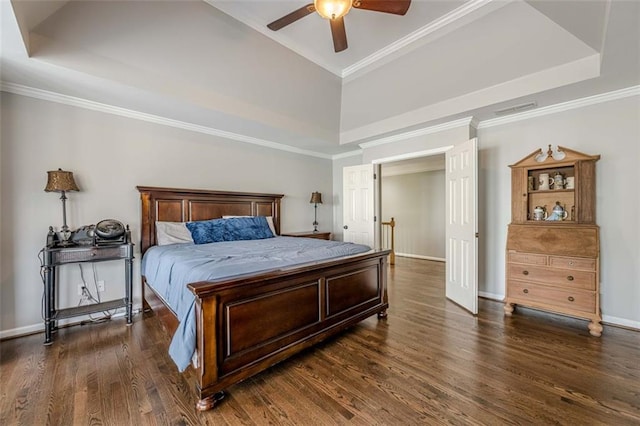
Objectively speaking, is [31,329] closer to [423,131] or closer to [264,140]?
[264,140]

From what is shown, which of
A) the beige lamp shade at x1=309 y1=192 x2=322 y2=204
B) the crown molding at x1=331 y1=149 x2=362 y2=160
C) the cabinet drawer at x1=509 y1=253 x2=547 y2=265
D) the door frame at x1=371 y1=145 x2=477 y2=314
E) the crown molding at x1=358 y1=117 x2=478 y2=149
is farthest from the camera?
the crown molding at x1=331 y1=149 x2=362 y2=160

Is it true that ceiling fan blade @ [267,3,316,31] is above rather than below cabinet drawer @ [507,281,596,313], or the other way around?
above

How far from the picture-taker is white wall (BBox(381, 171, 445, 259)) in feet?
22.3

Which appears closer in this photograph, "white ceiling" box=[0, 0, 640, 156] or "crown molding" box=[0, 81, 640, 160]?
"white ceiling" box=[0, 0, 640, 156]

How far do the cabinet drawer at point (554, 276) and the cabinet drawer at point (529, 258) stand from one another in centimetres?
5

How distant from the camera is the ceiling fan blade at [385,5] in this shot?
2.11 m

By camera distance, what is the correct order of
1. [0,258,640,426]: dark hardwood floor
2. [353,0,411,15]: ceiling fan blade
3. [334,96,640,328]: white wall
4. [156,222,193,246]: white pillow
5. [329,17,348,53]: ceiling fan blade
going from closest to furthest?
1. [0,258,640,426]: dark hardwood floor
2. [353,0,411,15]: ceiling fan blade
3. [329,17,348,53]: ceiling fan blade
4. [334,96,640,328]: white wall
5. [156,222,193,246]: white pillow

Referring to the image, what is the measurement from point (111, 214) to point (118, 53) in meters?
1.76

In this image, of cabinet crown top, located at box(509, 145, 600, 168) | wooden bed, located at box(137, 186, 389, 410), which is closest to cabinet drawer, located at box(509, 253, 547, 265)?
cabinet crown top, located at box(509, 145, 600, 168)

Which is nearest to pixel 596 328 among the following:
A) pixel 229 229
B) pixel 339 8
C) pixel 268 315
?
pixel 268 315

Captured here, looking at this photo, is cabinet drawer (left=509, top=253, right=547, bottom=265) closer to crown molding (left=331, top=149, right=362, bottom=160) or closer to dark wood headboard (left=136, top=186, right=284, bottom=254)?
crown molding (left=331, top=149, right=362, bottom=160)

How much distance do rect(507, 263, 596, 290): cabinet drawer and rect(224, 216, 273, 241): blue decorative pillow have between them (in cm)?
325

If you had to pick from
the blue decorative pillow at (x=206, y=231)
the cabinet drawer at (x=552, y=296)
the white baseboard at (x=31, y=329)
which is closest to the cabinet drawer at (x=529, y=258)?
the cabinet drawer at (x=552, y=296)

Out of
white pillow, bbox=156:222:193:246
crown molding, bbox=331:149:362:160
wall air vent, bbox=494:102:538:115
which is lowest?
white pillow, bbox=156:222:193:246
